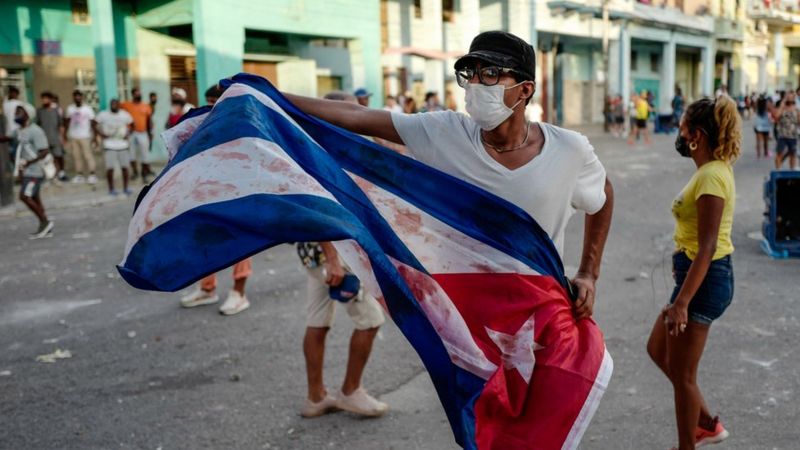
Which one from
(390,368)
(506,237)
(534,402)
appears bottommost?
(390,368)

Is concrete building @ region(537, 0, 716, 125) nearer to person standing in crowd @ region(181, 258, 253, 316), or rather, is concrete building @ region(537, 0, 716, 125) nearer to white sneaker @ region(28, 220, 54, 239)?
white sneaker @ region(28, 220, 54, 239)

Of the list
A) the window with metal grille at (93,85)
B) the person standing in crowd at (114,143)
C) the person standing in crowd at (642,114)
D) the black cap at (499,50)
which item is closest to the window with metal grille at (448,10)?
the person standing in crowd at (642,114)

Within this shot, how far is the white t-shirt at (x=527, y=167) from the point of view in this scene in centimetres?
268

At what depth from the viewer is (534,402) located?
255 centimetres

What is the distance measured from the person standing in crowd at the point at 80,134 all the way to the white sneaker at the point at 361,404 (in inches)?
516

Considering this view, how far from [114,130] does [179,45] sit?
24.4 feet

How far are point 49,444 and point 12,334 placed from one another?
2257 mm

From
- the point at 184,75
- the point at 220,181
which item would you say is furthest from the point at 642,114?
the point at 220,181

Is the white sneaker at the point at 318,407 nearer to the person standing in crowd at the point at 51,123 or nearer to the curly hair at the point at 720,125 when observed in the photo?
the curly hair at the point at 720,125

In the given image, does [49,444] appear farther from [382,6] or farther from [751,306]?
[382,6]

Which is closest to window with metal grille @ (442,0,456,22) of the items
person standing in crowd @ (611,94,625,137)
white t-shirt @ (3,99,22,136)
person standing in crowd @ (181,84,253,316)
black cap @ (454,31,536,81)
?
person standing in crowd @ (611,94,625,137)

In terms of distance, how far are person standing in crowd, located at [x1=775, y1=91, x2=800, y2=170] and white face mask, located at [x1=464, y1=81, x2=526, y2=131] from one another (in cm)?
1352

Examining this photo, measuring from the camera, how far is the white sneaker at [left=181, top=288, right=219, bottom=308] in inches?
253

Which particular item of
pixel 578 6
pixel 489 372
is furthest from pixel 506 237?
pixel 578 6
